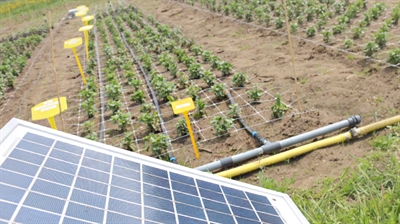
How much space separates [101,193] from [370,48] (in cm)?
644

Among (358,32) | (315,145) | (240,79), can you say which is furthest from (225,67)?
(315,145)

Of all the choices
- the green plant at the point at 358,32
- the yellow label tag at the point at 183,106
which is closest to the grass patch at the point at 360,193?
the yellow label tag at the point at 183,106

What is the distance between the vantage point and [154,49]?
11234mm

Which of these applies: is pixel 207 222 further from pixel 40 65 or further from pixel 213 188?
pixel 40 65

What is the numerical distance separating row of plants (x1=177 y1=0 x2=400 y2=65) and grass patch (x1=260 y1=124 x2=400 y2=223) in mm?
2971

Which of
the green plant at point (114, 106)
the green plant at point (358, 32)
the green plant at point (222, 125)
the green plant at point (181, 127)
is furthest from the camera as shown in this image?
the green plant at point (358, 32)

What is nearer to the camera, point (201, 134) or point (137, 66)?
point (201, 134)

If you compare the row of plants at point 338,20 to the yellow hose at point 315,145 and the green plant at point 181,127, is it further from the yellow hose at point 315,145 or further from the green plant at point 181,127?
the green plant at point 181,127

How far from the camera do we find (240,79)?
736 cm

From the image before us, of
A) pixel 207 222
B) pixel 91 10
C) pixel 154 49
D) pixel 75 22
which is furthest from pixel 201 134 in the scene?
pixel 91 10

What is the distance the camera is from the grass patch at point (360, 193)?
3.51 meters

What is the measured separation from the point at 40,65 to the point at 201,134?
915 centimetres

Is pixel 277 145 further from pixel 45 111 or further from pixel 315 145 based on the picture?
pixel 45 111

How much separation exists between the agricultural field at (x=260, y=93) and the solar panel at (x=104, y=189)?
1.62 metres
